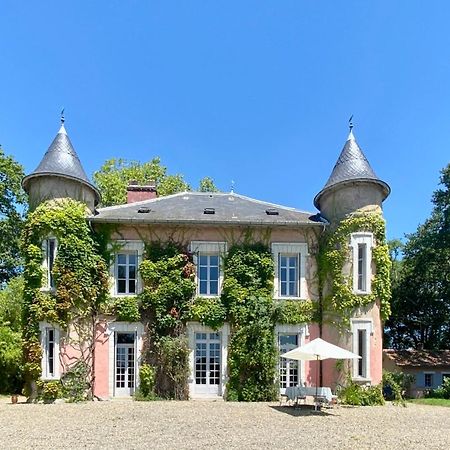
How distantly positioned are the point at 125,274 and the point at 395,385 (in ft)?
36.1

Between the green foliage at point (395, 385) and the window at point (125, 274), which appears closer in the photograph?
the green foliage at point (395, 385)

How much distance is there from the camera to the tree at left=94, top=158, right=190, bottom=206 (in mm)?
36469

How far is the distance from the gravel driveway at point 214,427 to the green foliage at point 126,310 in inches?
132

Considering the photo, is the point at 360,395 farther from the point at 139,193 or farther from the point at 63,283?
the point at 139,193

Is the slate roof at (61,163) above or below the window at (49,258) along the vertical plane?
above

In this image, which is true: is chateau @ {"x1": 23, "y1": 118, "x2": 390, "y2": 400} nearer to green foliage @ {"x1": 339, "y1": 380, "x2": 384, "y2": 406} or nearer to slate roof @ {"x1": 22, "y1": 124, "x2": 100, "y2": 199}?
slate roof @ {"x1": 22, "y1": 124, "x2": 100, "y2": 199}

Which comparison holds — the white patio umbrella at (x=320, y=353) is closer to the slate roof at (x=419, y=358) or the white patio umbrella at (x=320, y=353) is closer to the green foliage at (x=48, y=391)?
the green foliage at (x=48, y=391)

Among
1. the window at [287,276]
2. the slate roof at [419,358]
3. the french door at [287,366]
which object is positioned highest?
Answer: the window at [287,276]

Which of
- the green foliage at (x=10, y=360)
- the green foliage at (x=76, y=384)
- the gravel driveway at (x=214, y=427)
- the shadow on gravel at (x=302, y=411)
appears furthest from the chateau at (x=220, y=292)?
the green foliage at (x=10, y=360)

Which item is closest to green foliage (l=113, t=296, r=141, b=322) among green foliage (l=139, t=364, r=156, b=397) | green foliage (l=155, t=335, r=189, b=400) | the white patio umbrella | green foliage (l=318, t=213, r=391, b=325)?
green foliage (l=155, t=335, r=189, b=400)

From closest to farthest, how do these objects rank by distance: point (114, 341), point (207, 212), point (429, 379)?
point (114, 341)
point (207, 212)
point (429, 379)

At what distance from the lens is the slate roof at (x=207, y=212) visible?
20.5m

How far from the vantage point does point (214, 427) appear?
41.9 feet

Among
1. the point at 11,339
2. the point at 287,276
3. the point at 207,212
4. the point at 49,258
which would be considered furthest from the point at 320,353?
the point at 11,339
